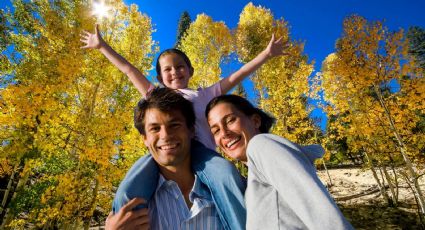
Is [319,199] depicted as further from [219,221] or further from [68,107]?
[68,107]

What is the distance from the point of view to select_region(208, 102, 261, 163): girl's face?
1751mm

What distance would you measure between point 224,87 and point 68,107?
5.58 m

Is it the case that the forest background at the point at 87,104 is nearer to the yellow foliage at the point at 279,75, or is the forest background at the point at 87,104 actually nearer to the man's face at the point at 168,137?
the yellow foliage at the point at 279,75

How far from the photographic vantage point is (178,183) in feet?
5.87

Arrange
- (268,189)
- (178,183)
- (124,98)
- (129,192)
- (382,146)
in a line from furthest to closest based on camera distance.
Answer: (382,146) → (124,98) → (178,183) → (129,192) → (268,189)

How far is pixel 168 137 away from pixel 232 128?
0.44m

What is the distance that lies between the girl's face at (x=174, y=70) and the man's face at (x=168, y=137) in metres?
0.96

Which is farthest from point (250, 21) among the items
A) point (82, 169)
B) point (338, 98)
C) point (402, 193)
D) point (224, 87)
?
point (224, 87)

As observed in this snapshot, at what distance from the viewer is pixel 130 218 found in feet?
4.49

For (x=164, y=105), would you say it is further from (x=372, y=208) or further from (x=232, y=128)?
(x=372, y=208)

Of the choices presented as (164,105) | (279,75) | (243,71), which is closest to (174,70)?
(243,71)

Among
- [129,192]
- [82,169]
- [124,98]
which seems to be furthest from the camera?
[124,98]

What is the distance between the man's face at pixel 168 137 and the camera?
5.57ft

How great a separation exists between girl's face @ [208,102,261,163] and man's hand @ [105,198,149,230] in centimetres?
66
